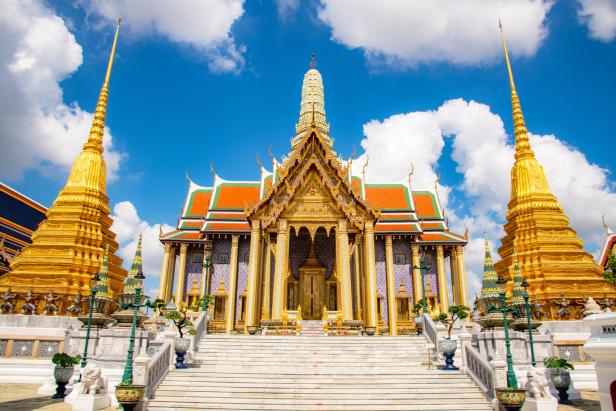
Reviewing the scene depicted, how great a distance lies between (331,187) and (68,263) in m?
13.4

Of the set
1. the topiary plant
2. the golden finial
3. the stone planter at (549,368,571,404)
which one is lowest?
the stone planter at (549,368,571,404)

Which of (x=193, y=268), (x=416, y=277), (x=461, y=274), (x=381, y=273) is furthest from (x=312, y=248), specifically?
(x=461, y=274)

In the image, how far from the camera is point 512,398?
353 inches

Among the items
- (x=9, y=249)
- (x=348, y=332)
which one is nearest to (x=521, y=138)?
(x=348, y=332)

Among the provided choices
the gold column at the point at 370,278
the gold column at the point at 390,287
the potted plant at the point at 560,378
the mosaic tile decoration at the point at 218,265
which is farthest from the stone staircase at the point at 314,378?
the mosaic tile decoration at the point at 218,265

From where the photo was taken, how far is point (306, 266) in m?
23.6

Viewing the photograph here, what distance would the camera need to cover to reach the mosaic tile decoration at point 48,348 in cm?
1711

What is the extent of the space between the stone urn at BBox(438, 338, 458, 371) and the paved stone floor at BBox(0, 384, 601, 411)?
9.07 feet

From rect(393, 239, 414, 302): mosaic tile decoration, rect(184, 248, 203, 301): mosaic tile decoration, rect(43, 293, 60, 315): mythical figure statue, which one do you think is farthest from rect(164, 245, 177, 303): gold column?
rect(393, 239, 414, 302): mosaic tile decoration

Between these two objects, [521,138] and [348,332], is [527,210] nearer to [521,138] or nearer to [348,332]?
[521,138]

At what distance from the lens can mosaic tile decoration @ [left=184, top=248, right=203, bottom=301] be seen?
1013 inches

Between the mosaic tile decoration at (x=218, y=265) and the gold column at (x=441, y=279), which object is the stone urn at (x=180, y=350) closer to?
the mosaic tile decoration at (x=218, y=265)

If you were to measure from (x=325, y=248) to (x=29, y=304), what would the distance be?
14524mm

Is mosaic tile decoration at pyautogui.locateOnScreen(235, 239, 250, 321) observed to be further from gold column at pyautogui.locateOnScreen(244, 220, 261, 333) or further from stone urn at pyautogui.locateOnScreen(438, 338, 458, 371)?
stone urn at pyautogui.locateOnScreen(438, 338, 458, 371)
